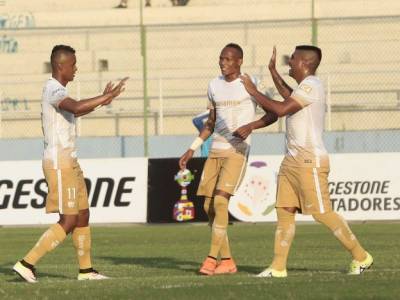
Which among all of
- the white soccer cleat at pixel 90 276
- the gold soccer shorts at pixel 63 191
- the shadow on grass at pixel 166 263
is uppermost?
the gold soccer shorts at pixel 63 191

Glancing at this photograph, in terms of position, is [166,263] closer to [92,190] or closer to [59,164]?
[59,164]

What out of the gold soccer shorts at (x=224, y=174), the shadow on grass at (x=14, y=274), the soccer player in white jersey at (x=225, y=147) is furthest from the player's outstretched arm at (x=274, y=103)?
the shadow on grass at (x=14, y=274)

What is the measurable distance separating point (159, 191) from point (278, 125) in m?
7.57

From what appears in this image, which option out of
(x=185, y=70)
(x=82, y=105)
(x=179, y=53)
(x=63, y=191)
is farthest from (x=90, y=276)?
(x=179, y=53)

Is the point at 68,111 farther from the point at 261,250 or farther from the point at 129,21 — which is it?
the point at 129,21

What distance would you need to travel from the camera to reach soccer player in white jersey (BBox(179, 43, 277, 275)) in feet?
41.6

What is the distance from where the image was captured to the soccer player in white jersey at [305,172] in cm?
1168

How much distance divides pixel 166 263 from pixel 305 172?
3140mm

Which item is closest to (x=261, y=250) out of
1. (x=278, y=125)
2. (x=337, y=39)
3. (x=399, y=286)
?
(x=399, y=286)

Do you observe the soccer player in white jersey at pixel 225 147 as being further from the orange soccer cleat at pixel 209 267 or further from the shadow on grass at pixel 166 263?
the shadow on grass at pixel 166 263

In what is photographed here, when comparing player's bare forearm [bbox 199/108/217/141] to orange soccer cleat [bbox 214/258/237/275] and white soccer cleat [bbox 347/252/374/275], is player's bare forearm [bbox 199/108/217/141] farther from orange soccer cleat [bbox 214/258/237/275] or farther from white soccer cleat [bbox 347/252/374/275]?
white soccer cleat [bbox 347/252/374/275]

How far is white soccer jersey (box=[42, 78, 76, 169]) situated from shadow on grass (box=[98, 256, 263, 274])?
203 centimetres

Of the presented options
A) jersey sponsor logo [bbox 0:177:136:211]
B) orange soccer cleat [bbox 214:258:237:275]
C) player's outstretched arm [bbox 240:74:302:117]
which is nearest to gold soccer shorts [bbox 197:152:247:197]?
orange soccer cleat [bbox 214:258:237:275]

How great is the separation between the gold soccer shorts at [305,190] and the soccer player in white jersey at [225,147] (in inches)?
40.0
